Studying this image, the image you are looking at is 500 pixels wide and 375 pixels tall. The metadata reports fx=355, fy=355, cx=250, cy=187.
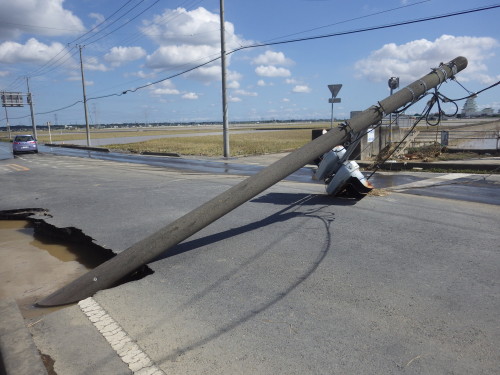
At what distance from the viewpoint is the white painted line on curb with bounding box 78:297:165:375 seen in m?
2.77

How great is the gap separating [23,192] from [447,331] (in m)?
11.4

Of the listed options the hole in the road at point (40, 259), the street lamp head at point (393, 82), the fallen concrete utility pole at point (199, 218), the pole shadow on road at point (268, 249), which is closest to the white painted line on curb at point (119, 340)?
the pole shadow on road at point (268, 249)

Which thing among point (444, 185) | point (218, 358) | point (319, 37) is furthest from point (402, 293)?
point (319, 37)

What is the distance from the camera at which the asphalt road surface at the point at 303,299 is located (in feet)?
9.34

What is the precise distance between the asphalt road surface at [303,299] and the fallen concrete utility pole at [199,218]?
0.73ft

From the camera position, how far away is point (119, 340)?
3148 millimetres

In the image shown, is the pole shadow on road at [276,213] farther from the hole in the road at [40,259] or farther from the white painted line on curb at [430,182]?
the white painted line on curb at [430,182]

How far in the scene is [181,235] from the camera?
4.55 metres

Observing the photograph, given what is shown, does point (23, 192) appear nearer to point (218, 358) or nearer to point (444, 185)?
point (218, 358)

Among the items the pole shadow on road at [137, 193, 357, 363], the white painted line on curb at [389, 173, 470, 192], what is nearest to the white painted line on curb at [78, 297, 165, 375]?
the pole shadow on road at [137, 193, 357, 363]

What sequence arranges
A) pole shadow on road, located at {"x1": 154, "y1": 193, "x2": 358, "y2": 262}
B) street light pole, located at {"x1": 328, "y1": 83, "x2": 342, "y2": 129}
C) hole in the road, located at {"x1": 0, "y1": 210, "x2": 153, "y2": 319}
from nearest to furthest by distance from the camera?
hole in the road, located at {"x1": 0, "y1": 210, "x2": 153, "y2": 319} < pole shadow on road, located at {"x1": 154, "y1": 193, "x2": 358, "y2": 262} < street light pole, located at {"x1": 328, "y1": 83, "x2": 342, "y2": 129}

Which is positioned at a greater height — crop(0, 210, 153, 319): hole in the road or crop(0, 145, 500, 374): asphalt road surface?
crop(0, 145, 500, 374): asphalt road surface

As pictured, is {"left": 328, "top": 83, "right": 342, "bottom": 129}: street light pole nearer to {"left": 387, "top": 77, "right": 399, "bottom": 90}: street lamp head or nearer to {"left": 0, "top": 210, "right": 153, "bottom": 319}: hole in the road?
{"left": 387, "top": 77, "right": 399, "bottom": 90}: street lamp head

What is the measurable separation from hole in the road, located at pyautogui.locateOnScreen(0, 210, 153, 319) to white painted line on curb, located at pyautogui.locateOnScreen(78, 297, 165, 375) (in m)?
0.53
